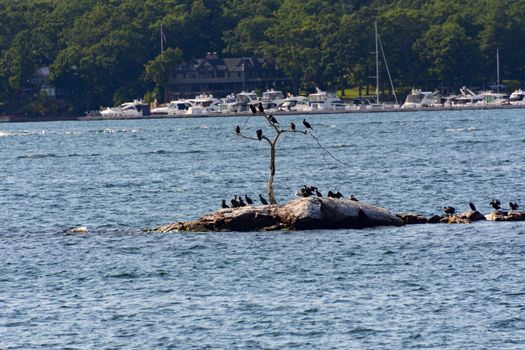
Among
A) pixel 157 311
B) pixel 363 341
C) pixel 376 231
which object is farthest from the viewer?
pixel 376 231

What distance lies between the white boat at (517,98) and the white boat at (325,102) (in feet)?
72.0

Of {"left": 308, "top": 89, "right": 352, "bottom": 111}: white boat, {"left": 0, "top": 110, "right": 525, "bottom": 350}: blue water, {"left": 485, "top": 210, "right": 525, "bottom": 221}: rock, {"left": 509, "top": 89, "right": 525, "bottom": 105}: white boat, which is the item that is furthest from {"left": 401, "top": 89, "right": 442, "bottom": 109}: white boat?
A: {"left": 485, "top": 210, "right": 525, "bottom": 221}: rock

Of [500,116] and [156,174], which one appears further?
[500,116]

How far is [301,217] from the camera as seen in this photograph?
4594 centimetres

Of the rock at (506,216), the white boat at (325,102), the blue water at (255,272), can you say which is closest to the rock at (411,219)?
the blue water at (255,272)

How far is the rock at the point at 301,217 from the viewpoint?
46.0m

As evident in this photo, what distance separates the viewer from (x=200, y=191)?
228 ft

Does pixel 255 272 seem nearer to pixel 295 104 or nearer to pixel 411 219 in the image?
pixel 411 219

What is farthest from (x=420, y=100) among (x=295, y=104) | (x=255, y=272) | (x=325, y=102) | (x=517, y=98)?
(x=255, y=272)

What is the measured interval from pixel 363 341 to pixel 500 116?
447ft

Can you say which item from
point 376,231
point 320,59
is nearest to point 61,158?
point 376,231

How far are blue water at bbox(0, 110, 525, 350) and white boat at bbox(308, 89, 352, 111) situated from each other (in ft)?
368

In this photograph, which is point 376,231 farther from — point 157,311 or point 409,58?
point 409,58

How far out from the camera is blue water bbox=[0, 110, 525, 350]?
32.4 meters
